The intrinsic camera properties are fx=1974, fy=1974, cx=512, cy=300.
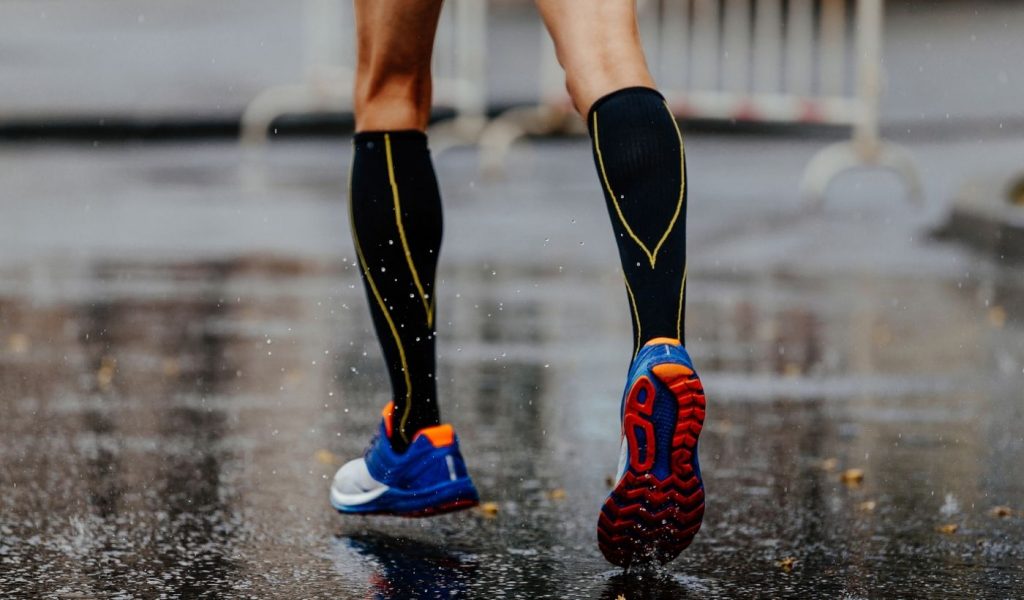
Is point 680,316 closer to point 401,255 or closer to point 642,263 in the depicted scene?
point 642,263

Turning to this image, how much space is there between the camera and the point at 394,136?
11.5ft

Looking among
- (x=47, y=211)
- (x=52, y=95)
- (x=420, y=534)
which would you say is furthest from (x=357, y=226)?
(x=52, y=95)

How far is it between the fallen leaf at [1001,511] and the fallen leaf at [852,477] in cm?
36

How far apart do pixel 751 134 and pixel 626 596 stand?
49.5 ft

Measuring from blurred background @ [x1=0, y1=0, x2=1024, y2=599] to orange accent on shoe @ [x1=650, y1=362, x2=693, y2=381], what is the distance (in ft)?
1.30

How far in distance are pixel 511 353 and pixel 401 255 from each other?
264 centimetres

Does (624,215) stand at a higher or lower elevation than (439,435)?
higher

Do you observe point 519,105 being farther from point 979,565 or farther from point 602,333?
point 979,565

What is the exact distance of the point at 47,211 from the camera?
1093cm

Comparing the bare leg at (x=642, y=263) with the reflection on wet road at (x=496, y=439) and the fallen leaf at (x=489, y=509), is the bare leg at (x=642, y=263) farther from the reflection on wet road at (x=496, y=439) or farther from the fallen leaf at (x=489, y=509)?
the fallen leaf at (x=489, y=509)

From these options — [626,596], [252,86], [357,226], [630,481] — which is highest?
[252,86]

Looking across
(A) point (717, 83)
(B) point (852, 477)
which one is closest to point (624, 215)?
(B) point (852, 477)

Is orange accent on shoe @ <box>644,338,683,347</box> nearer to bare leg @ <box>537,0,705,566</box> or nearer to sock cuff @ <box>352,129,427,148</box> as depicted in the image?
bare leg @ <box>537,0,705,566</box>

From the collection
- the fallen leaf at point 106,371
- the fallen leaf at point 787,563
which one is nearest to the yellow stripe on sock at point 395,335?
the fallen leaf at point 787,563
